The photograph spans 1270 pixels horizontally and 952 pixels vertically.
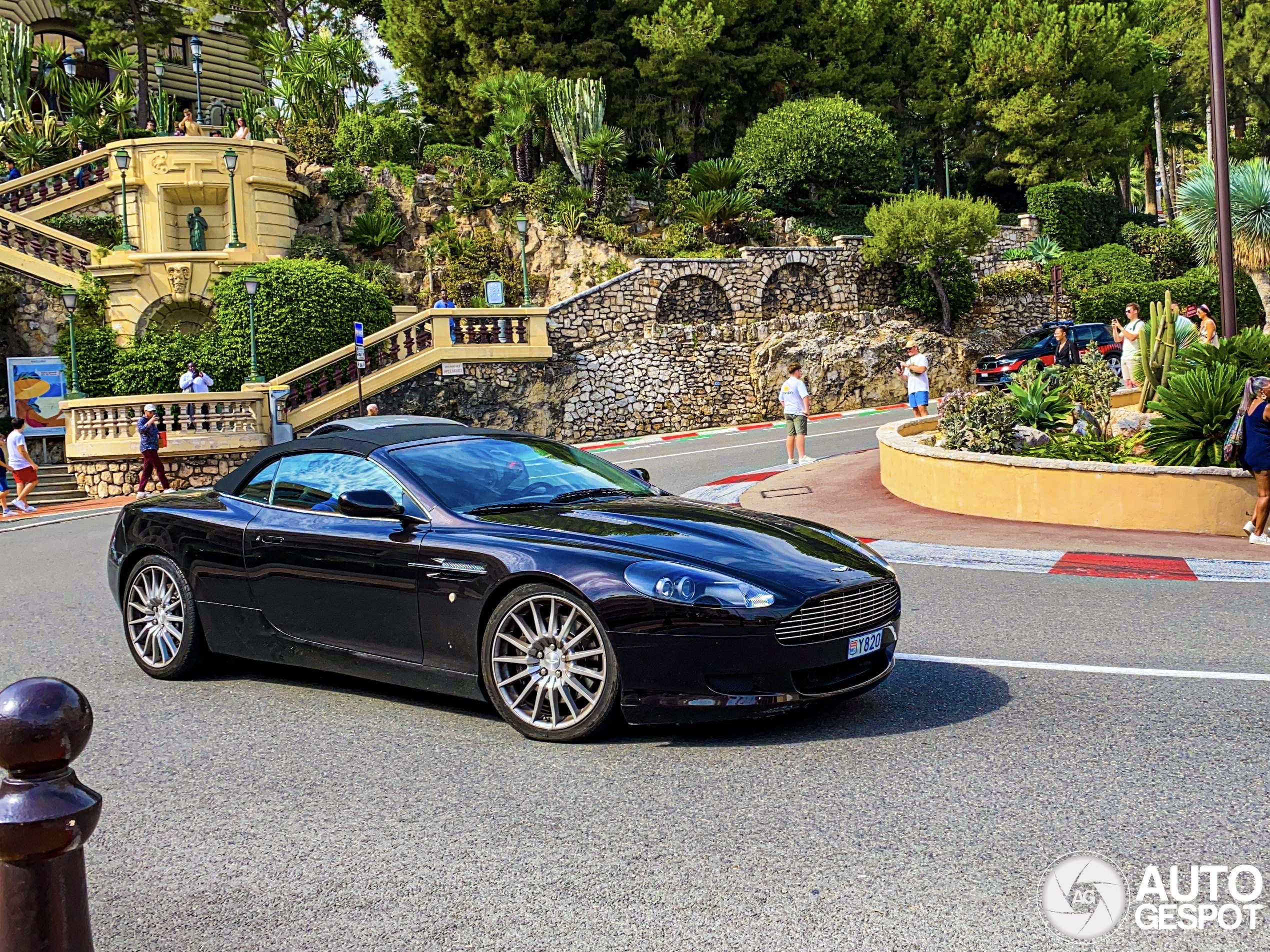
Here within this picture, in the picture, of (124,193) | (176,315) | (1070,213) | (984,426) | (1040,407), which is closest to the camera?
(984,426)

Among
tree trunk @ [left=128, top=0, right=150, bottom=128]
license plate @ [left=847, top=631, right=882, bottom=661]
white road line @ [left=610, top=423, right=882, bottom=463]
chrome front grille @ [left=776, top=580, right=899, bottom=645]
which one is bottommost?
license plate @ [left=847, top=631, right=882, bottom=661]

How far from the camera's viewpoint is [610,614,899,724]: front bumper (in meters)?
5.36

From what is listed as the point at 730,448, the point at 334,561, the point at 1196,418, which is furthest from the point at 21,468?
the point at 1196,418

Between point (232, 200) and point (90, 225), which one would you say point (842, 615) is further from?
point (90, 225)

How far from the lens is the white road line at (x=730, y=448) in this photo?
78.3 feet

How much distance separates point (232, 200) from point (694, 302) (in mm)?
12990

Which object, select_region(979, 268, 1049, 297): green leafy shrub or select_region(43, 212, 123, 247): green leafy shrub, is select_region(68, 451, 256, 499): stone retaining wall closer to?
select_region(43, 212, 123, 247): green leafy shrub

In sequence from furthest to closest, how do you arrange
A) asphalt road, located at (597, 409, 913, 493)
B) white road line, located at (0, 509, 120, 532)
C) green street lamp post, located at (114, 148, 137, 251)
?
green street lamp post, located at (114, 148, 137, 251) < asphalt road, located at (597, 409, 913, 493) < white road line, located at (0, 509, 120, 532)

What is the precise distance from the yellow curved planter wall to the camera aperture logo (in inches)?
362

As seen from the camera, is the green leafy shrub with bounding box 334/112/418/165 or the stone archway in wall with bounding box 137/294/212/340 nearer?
the stone archway in wall with bounding box 137/294/212/340

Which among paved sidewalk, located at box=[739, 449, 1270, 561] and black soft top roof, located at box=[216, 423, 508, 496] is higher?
black soft top roof, located at box=[216, 423, 508, 496]

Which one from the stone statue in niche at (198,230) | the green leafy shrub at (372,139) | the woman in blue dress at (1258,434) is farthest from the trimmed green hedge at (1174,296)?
the woman in blue dress at (1258,434)

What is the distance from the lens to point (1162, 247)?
4447 cm

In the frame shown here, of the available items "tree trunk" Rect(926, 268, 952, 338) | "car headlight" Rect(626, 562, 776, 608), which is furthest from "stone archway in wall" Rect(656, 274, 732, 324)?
"car headlight" Rect(626, 562, 776, 608)
